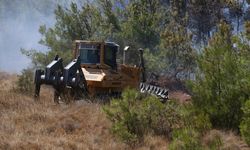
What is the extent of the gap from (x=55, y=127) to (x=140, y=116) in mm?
1868

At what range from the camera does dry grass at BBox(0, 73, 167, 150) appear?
28.0 feet

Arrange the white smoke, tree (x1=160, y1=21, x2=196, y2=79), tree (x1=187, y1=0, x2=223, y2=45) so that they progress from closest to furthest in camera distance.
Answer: tree (x1=160, y1=21, x2=196, y2=79)
tree (x1=187, y1=0, x2=223, y2=45)
the white smoke

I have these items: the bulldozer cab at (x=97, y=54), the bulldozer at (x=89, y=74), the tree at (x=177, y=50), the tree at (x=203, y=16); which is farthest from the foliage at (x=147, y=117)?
the tree at (x=203, y=16)

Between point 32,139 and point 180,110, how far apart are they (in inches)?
130

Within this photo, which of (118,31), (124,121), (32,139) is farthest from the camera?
(118,31)

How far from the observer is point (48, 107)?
12.0 m

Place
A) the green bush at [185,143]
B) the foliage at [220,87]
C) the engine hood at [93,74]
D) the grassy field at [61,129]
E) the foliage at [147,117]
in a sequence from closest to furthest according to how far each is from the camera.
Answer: the green bush at [185,143], the grassy field at [61,129], the foliage at [147,117], the foliage at [220,87], the engine hood at [93,74]

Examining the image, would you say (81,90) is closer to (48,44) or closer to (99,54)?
(99,54)

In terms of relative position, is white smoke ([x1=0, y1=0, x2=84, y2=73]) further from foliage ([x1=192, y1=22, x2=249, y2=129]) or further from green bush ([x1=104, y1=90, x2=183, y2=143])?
foliage ([x1=192, y1=22, x2=249, y2=129])

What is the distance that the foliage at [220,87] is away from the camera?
31.3 feet

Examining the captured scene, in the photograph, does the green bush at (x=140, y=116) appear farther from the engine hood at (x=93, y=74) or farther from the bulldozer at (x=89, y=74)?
the engine hood at (x=93, y=74)

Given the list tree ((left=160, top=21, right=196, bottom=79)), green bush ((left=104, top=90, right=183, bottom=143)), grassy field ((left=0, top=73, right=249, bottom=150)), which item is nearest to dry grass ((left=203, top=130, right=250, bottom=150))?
grassy field ((left=0, top=73, right=249, bottom=150))

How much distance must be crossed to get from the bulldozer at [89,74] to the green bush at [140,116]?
3278 millimetres

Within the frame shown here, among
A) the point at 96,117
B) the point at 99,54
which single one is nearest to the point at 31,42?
the point at 99,54
